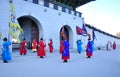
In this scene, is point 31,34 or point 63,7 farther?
point 63,7

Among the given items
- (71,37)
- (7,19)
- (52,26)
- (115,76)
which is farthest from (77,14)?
(115,76)

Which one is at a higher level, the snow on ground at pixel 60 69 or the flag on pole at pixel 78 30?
the flag on pole at pixel 78 30

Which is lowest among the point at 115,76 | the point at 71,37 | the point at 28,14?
the point at 115,76

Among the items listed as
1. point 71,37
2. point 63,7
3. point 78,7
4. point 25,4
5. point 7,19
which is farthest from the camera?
point 78,7

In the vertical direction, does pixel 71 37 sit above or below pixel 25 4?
below

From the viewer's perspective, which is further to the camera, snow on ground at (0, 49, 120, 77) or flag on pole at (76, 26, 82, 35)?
flag on pole at (76, 26, 82, 35)

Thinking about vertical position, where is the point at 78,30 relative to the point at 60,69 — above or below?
above

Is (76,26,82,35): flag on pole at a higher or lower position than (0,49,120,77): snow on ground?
higher

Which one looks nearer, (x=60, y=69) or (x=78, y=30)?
(x=60, y=69)

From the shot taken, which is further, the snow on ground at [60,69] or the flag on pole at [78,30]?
the flag on pole at [78,30]

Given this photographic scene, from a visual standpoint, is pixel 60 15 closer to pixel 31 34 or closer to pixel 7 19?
pixel 31 34

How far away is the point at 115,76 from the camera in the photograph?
675 cm

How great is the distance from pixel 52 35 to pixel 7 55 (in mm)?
11250

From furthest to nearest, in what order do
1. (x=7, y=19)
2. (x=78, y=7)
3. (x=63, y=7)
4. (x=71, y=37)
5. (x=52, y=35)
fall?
1. (x=78, y=7)
2. (x=71, y=37)
3. (x=63, y=7)
4. (x=52, y=35)
5. (x=7, y=19)
